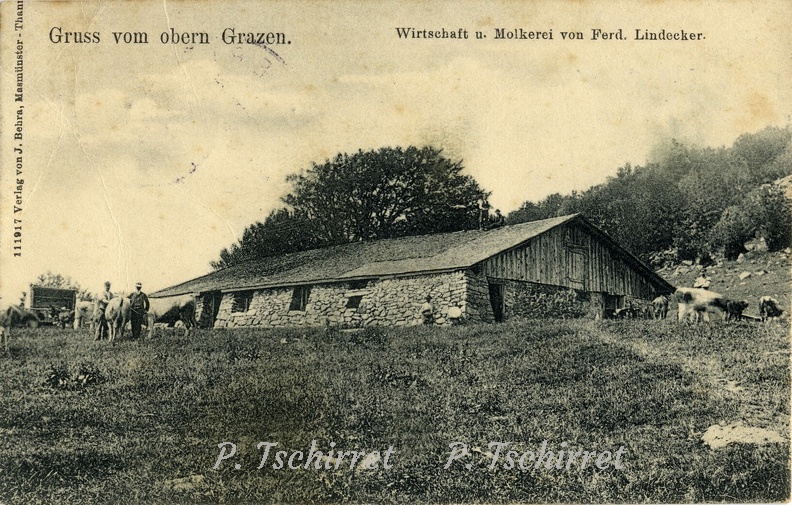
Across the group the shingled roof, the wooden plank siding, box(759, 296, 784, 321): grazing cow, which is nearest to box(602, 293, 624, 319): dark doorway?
the wooden plank siding

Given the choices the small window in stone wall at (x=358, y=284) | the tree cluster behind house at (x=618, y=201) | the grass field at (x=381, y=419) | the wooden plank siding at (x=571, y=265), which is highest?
the tree cluster behind house at (x=618, y=201)

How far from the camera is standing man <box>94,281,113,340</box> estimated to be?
9414mm

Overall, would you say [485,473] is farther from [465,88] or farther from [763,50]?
[763,50]


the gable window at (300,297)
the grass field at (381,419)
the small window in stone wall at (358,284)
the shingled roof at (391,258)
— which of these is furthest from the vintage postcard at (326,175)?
the gable window at (300,297)

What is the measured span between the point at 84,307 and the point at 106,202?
6.83 feet

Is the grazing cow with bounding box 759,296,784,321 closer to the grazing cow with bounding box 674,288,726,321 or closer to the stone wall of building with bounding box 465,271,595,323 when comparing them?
the grazing cow with bounding box 674,288,726,321

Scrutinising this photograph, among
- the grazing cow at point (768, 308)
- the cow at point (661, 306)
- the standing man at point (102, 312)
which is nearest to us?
the standing man at point (102, 312)

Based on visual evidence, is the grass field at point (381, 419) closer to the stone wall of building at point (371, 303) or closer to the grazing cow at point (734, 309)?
the grazing cow at point (734, 309)

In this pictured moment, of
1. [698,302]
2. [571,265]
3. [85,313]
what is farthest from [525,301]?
[85,313]

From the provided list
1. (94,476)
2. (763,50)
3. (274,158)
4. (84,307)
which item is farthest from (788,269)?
(84,307)

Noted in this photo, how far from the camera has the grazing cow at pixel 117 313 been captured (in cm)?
971

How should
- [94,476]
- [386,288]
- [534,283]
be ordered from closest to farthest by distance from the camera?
[94,476] < [386,288] < [534,283]

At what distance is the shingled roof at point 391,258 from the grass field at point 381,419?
4250mm

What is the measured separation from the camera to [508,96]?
9383 millimetres
